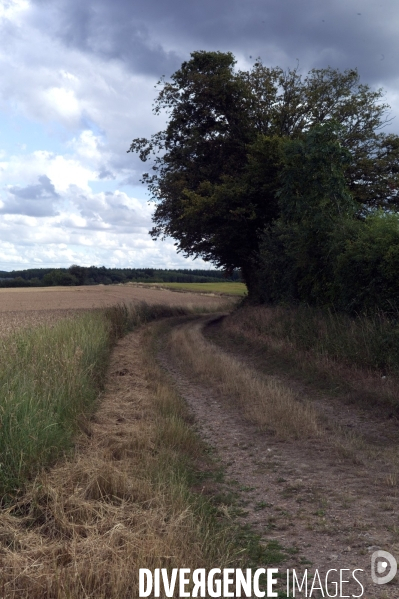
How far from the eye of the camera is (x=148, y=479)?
221 inches

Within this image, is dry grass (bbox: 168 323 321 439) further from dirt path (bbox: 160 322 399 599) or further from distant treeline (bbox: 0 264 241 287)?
distant treeline (bbox: 0 264 241 287)

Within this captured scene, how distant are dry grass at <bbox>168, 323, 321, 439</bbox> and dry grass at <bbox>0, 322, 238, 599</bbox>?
86.9 inches

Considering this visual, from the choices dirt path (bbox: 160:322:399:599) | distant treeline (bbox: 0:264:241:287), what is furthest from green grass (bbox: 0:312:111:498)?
distant treeline (bbox: 0:264:241:287)

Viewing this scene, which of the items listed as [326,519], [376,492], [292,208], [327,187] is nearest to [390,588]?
[326,519]

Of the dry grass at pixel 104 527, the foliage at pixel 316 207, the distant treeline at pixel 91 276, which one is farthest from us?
the distant treeline at pixel 91 276

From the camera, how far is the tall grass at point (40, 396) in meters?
5.56

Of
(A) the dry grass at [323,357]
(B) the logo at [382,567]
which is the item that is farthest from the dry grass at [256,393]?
(B) the logo at [382,567]

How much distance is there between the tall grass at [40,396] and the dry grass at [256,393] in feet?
8.37

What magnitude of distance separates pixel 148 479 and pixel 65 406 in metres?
2.46

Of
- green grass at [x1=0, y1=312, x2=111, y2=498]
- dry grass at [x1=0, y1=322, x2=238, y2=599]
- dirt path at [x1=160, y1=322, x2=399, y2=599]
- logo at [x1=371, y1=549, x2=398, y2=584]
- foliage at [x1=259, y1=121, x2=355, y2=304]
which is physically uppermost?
foliage at [x1=259, y1=121, x2=355, y2=304]

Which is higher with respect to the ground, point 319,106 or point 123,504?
point 319,106

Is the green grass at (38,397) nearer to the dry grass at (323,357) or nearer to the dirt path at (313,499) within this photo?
the dirt path at (313,499)

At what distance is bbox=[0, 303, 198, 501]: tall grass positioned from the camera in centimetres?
556

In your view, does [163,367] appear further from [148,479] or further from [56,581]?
[56,581]
